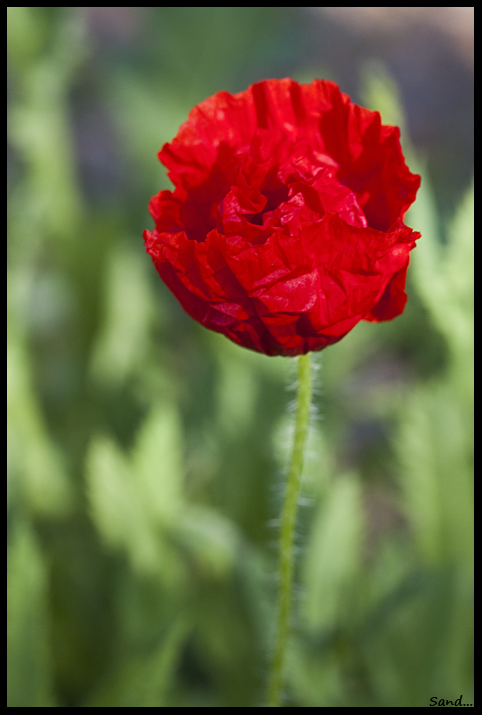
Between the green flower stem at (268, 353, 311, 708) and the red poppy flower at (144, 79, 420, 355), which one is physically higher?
the red poppy flower at (144, 79, 420, 355)

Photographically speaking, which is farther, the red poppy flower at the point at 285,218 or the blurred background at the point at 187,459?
the blurred background at the point at 187,459

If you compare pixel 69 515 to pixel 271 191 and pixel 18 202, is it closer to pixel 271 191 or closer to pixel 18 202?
pixel 18 202

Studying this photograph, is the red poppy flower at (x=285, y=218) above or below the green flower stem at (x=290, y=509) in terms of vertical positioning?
above

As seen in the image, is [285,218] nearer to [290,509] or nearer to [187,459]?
[290,509]

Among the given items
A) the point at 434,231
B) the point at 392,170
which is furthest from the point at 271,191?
the point at 434,231

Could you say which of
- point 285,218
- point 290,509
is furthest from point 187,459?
point 285,218
